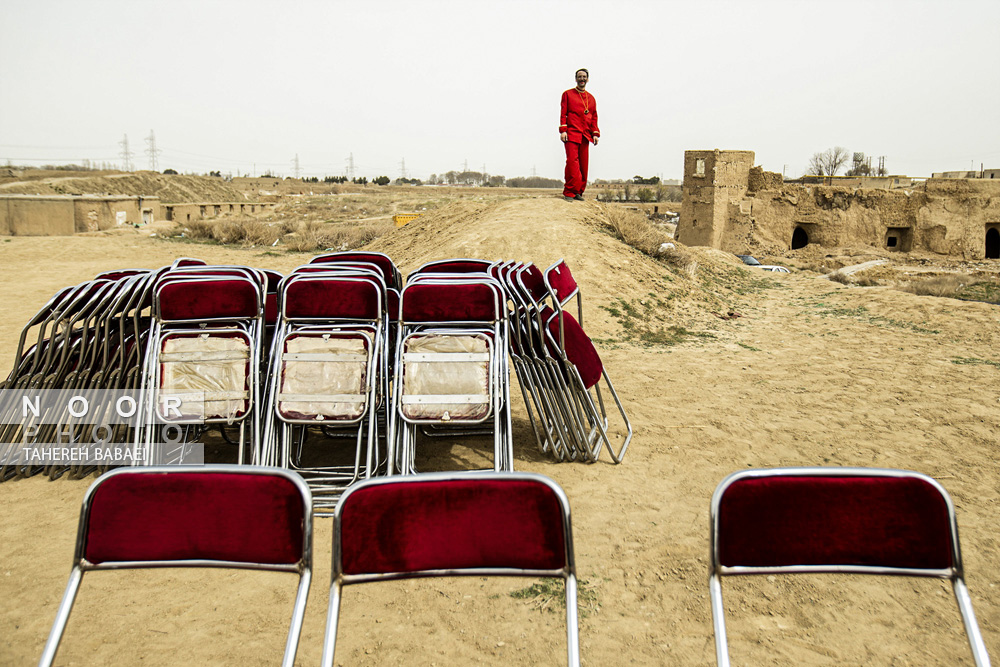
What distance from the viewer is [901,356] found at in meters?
8.52

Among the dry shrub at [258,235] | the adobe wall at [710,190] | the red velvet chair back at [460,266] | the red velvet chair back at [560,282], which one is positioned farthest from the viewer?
the adobe wall at [710,190]

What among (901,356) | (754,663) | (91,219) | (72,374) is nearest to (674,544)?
(754,663)

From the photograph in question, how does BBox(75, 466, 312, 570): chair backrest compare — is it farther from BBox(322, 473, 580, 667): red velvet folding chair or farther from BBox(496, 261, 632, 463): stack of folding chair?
BBox(496, 261, 632, 463): stack of folding chair

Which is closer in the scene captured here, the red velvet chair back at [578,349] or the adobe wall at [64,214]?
the red velvet chair back at [578,349]

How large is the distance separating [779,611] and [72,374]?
15.5 ft

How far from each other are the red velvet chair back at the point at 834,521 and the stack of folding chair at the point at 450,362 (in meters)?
2.42

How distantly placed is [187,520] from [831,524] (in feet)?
6.22

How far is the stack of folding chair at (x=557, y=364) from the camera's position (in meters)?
5.00

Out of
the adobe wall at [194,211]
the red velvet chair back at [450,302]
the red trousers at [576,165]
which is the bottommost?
the red velvet chair back at [450,302]

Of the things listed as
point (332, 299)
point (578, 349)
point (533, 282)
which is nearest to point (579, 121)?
point (533, 282)

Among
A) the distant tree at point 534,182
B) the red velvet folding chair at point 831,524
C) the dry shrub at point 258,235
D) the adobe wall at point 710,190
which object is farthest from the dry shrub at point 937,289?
the distant tree at point 534,182

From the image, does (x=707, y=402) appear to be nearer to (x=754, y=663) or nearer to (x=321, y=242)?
(x=754, y=663)

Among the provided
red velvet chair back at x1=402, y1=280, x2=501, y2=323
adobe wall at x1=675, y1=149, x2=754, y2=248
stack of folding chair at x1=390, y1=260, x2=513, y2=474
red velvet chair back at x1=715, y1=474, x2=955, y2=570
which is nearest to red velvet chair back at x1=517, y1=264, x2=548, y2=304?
stack of folding chair at x1=390, y1=260, x2=513, y2=474

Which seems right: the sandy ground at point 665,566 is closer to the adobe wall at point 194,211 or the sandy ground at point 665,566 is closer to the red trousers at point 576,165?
the red trousers at point 576,165
